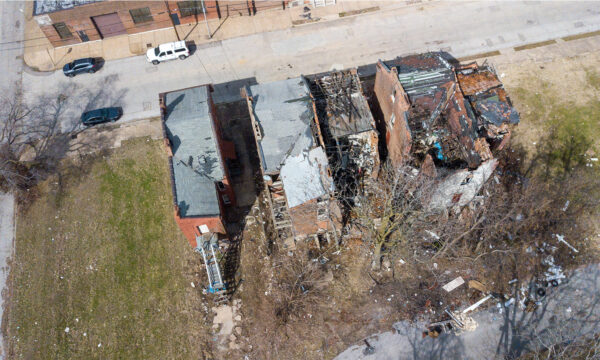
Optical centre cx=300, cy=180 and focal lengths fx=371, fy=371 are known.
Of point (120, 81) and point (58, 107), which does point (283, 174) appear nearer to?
point (120, 81)

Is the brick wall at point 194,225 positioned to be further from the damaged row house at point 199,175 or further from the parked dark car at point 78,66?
the parked dark car at point 78,66

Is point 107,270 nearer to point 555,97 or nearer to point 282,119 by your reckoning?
point 282,119

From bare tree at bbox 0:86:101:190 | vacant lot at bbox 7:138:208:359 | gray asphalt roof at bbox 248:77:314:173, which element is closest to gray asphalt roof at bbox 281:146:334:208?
gray asphalt roof at bbox 248:77:314:173

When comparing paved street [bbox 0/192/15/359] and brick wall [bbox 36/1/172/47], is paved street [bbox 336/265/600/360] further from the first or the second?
brick wall [bbox 36/1/172/47]

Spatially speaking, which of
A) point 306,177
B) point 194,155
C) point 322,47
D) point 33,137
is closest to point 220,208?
point 194,155

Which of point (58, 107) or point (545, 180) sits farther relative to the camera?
point (58, 107)

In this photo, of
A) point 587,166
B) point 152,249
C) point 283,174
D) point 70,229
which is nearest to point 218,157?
point 283,174
